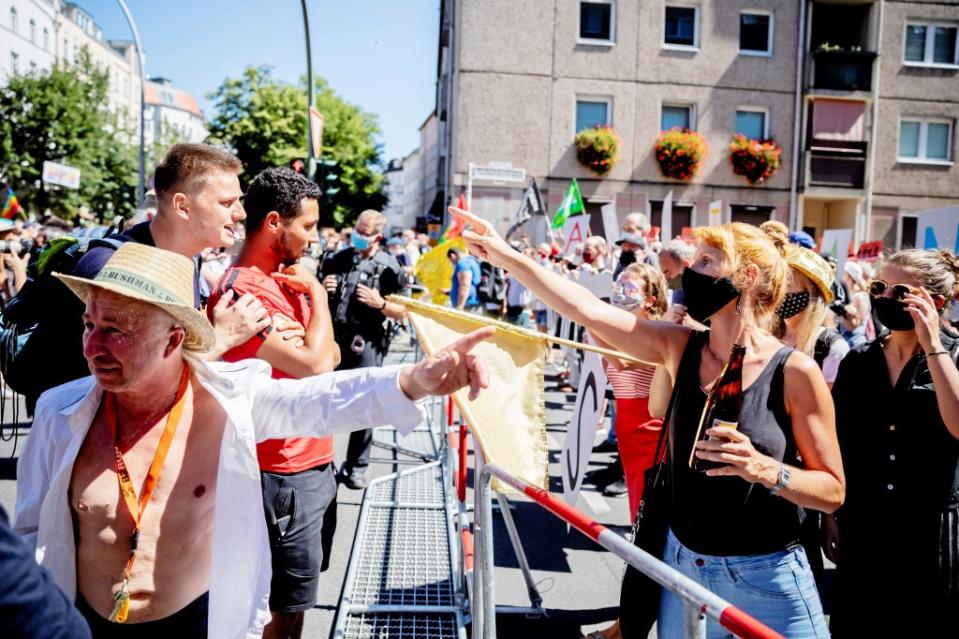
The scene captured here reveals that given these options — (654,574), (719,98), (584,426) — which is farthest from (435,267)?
(719,98)

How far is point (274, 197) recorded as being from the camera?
10.1ft

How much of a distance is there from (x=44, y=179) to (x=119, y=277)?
30.8 metres

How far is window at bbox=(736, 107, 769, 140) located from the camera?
25000mm

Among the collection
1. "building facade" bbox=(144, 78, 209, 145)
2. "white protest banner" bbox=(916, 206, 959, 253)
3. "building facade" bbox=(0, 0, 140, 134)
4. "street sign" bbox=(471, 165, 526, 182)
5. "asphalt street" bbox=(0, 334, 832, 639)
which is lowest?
"asphalt street" bbox=(0, 334, 832, 639)

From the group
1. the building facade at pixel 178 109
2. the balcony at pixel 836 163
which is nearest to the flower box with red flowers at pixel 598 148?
the balcony at pixel 836 163

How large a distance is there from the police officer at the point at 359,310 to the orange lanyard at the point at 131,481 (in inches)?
150

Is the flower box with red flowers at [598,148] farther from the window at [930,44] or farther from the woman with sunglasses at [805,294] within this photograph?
the woman with sunglasses at [805,294]

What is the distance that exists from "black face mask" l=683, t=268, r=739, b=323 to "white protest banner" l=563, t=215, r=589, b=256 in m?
10.4

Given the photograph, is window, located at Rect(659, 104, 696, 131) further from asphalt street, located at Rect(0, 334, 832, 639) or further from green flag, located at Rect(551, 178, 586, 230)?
asphalt street, located at Rect(0, 334, 832, 639)

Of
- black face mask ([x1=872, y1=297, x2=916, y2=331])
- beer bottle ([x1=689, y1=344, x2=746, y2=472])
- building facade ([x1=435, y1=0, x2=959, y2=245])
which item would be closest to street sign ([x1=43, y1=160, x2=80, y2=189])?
building facade ([x1=435, y1=0, x2=959, y2=245])

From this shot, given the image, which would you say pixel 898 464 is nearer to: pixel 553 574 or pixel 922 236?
pixel 553 574

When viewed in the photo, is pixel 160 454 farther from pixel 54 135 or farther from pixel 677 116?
pixel 54 135

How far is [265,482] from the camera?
9.23 ft

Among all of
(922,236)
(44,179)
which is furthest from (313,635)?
(44,179)
